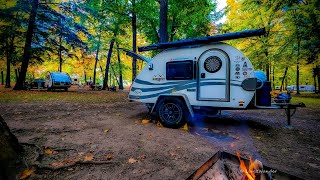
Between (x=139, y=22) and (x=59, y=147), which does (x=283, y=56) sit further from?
(x=59, y=147)

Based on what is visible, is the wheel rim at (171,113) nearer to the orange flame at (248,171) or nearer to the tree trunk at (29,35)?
the orange flame at (248,171)

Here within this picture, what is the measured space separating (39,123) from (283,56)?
16.2 m

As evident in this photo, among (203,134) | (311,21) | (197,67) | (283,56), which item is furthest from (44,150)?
(283,56)

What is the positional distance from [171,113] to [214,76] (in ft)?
6.39

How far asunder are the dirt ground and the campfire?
0.92 meters

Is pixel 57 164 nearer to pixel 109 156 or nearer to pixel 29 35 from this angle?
pixel 109 156

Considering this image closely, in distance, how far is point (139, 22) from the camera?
1898 centimetres

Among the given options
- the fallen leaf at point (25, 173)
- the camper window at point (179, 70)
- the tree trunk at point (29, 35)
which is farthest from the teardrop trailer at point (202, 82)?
the tree trunk at point (29, 35)

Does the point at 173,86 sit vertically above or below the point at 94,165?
above

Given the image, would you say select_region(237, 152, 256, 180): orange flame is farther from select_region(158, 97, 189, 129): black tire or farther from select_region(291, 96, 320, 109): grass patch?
select_region(291, 96, 320, 109): grass patch

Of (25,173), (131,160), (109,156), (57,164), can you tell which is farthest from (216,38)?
(25,173)

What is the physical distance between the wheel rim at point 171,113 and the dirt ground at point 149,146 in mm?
437

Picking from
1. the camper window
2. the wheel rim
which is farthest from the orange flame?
the camper window

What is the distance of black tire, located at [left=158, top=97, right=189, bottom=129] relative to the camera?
607cm
